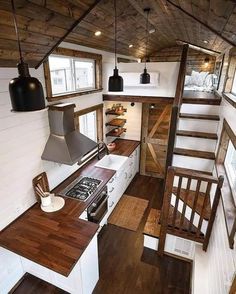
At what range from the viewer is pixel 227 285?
1640 millimetres

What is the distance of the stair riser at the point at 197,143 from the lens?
3.40 m

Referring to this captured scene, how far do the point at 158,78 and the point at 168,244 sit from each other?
9.50 feet

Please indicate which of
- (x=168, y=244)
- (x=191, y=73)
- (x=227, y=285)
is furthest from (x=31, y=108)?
(x=191, y=73)

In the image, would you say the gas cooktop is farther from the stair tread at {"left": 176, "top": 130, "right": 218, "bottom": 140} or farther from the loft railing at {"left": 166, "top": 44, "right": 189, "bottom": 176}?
the stair tread at {"left": 176, "top": 130, "right": 218, "bottom": 140}

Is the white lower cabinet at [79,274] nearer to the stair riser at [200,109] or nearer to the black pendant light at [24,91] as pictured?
the black pendant light at [24,91]

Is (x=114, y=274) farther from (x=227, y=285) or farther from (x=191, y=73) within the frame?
(x=191, y=73)

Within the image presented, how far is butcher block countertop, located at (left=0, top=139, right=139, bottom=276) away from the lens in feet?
6.56

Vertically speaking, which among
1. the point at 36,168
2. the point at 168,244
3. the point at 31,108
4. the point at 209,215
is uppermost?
the point at 31,108

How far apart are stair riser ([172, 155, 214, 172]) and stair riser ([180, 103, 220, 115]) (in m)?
0.96

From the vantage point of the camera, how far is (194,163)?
3.36 m

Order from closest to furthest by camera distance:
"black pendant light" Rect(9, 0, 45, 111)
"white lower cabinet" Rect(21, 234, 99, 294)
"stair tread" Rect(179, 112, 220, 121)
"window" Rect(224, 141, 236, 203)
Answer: "black pendant light" Rect(9, 0, 45, 111), "white lower cabinet" Rect(21, 234, 99, 294), "window" Rect(224, 141, 236, 203), "stair tread" Rect(179, 112, 220, 121)

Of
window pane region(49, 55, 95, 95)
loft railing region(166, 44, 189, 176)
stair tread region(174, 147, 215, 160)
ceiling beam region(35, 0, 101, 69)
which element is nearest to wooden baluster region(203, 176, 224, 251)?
loft railing region(166, 44, 189, 176)

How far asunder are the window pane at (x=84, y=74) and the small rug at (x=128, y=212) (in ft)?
8.65

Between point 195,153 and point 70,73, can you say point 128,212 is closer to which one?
point 195,153
